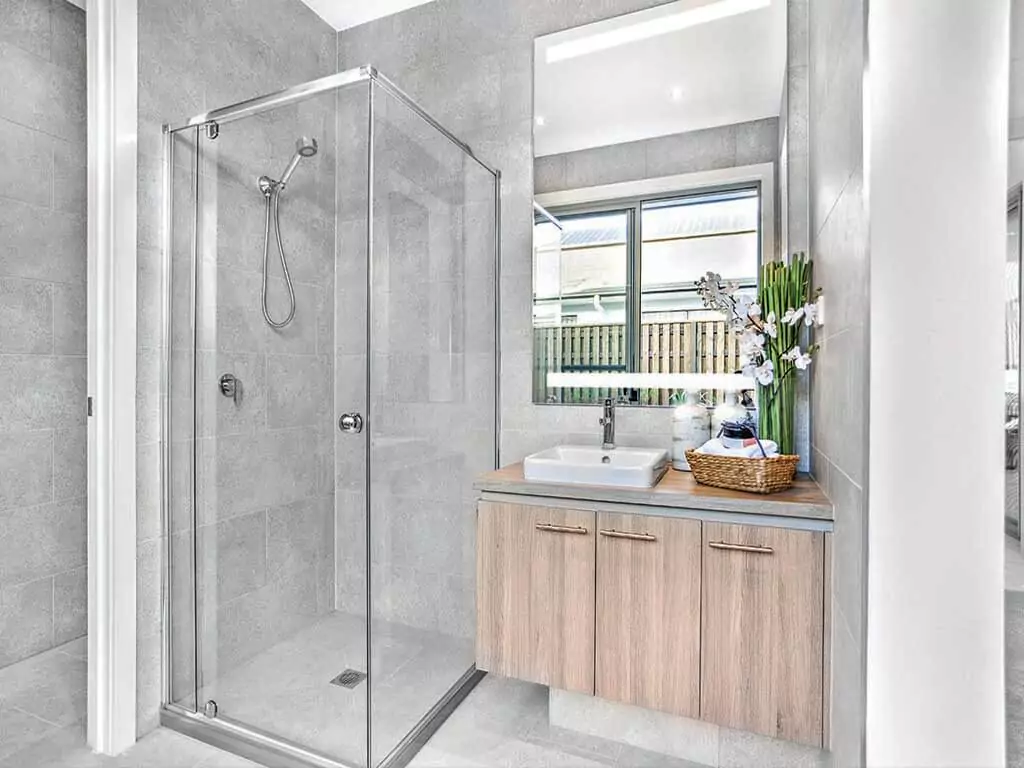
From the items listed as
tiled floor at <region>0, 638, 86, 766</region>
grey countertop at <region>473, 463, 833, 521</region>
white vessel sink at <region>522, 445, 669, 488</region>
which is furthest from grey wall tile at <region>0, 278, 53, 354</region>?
white vessel sink at <region>522, 445, 669, 488</region>

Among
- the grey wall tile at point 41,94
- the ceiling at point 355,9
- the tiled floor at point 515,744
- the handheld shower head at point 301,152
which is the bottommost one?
the tiled floor at point 515,744

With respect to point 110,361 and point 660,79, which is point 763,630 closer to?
point 660,79

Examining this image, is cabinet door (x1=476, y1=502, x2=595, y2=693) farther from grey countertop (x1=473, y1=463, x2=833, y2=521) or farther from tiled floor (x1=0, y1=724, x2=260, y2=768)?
tiled floor (x1=0, y1=724, x2=260, y2=768)

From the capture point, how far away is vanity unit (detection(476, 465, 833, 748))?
1489 millimetres

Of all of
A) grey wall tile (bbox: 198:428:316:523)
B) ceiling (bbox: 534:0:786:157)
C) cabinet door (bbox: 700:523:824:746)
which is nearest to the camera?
cabinet door (bbox: 700:523:824:746)

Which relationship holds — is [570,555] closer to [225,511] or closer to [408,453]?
[408,453]

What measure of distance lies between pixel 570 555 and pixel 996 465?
1.06 m

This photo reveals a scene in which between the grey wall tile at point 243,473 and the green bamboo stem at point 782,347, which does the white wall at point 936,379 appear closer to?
the green bamboo stem at point 782,347

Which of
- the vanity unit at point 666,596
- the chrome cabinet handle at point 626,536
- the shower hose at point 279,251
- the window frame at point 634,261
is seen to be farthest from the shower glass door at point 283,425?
the window frame at point 634,261

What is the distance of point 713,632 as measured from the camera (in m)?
1.57

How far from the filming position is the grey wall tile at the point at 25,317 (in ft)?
7.10

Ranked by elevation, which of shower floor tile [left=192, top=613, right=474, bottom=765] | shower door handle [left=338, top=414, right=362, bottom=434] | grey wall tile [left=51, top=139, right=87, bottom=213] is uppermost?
grey wall tile [left=51, top=139, right=87, bottom=213]

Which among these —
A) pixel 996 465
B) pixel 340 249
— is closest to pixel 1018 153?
pixel 996 465

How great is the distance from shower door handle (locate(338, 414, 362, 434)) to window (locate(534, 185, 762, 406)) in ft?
2.82
